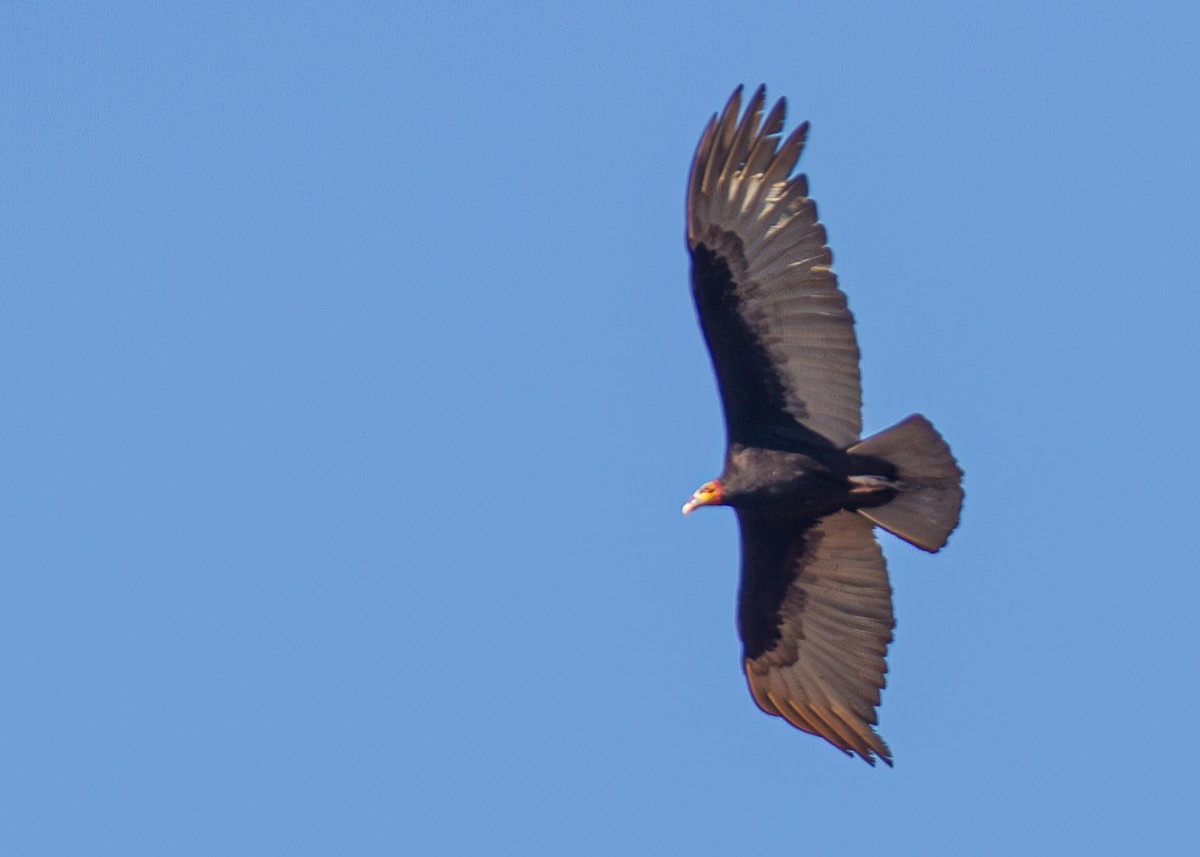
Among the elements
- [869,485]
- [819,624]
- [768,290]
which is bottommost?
[819,624]

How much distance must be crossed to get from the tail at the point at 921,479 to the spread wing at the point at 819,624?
48cm

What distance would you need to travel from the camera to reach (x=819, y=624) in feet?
37.1

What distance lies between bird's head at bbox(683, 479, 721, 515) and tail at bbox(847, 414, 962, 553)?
2.81 ft

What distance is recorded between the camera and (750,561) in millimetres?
11445

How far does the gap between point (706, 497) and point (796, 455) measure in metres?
0.63

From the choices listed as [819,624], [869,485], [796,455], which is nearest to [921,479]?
[869,485]

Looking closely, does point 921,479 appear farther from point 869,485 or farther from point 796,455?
point 796,455

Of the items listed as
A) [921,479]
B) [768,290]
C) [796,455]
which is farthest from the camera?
[796,455]

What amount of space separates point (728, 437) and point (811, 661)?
1.51 metres

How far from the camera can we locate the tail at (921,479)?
10422mm

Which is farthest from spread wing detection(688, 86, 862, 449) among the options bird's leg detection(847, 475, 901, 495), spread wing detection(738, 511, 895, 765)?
spread wing detection(738, 511, 895, 765)

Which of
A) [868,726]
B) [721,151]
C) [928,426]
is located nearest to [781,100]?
[721,151]

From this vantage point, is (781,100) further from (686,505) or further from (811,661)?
(811,661)

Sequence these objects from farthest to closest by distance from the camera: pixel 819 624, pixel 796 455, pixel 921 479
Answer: pixel 819 624
pixel 796 455
pixel 921 479
